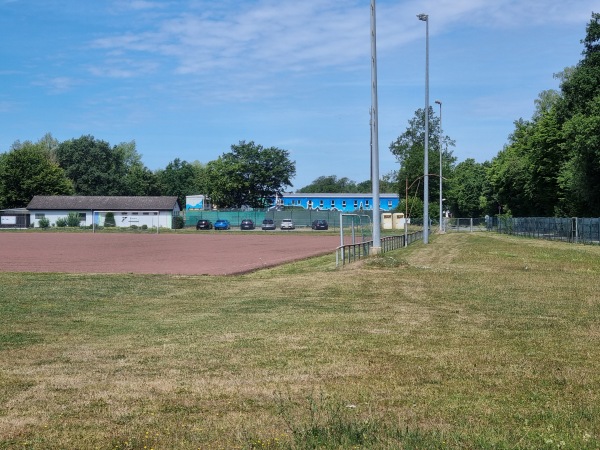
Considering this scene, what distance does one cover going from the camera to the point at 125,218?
104750mm

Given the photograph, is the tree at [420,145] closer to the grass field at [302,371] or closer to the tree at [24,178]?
the tree at [24,178]

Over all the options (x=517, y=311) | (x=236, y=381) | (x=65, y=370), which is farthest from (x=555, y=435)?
(x=517, y=311)

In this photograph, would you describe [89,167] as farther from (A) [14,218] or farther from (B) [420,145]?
(B) [420,145]

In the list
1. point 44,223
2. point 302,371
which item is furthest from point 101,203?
point 302,371

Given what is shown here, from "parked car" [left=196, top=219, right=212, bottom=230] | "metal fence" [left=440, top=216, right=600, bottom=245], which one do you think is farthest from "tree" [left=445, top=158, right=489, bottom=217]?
"metal fence" [left=440, top=216, right=600, bottom=245]

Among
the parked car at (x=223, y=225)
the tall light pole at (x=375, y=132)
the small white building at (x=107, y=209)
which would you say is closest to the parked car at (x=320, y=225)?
the parked car at (x=223, y=225)

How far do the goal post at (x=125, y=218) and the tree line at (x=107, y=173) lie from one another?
18.1 meters

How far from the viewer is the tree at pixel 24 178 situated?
380 ft

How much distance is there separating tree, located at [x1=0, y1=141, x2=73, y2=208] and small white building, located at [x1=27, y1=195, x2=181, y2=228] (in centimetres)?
766

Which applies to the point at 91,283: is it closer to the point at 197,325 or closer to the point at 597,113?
Answer: the point at 197,325

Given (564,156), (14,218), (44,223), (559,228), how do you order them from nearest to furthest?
(559,228), (564,156), (44,223), (14,218)

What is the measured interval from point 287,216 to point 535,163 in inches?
1698

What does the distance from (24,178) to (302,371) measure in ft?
387

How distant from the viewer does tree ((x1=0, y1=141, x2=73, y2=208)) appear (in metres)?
116
